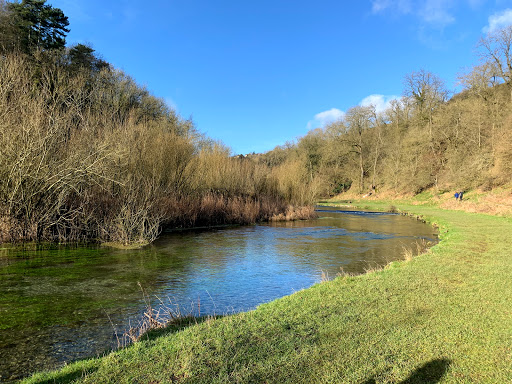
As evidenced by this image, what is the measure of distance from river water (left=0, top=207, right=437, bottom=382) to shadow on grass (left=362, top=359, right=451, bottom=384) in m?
3.63

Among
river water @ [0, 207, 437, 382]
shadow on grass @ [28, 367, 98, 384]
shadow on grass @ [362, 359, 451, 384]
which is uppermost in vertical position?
shadow on grass @ [362, 359, 451, 384]

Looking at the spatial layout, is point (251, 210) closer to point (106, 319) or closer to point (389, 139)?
point (106, 319)

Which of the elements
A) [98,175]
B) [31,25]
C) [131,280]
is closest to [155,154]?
[98,175]

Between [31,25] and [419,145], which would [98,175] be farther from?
[419,145]

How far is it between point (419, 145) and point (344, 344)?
44.2 meters

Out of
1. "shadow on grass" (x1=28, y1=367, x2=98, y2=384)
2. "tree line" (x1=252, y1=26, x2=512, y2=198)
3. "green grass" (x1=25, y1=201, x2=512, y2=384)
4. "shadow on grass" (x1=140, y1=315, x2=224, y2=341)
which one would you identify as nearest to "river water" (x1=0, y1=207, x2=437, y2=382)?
"shadow on grass" (x1=140, y1=315, x2=224, y2=341)

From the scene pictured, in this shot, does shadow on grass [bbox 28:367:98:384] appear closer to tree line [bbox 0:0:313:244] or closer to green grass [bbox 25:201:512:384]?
green grass [bbox 25:201:512:384]

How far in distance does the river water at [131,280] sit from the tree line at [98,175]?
129cm

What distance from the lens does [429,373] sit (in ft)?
11.3

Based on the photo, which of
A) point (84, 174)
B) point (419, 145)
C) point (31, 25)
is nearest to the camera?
point (84, 174)

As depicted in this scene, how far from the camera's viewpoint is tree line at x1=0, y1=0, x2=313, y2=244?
11758 mm

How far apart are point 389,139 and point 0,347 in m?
54.5

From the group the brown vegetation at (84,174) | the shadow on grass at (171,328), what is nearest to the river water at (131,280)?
the shadow on grass at (171,328)

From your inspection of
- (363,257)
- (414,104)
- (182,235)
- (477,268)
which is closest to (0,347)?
(477,268)
